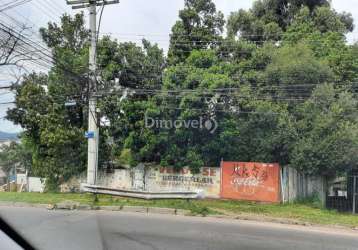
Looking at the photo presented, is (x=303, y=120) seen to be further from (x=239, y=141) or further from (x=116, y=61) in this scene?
(x=116, y=61)

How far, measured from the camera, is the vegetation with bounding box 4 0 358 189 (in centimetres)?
2059

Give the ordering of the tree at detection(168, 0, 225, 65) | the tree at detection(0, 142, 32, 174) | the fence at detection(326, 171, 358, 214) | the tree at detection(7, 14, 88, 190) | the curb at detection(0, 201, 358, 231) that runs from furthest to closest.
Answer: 1. the tree at detection(0, 142, 32, 174)
2. the tree at detection(168, 0, 225, 65)
3. the tree at detection(7, 14, 88, 190)
4. the fence at detection(326, 171, 358, 214)
5. the curb at detection(0, 201, 358, 231)

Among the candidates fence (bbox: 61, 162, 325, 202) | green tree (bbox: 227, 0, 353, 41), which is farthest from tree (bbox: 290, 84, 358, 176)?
green tree (bbox: 227, 0, 353, 41)

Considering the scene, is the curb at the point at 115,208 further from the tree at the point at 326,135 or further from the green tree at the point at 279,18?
the green tree at the point at 279,18

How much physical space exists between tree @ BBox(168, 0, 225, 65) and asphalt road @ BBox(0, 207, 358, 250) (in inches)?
553

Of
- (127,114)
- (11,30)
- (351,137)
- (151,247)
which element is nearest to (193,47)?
(127,114)

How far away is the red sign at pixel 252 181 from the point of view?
19.6 meters

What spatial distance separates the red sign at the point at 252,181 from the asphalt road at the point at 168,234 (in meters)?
6.59

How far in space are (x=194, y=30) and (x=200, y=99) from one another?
6.58 m

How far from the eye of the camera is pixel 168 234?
31.9 feet

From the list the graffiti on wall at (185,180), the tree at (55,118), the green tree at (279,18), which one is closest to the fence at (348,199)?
the graffiti on wall at (185,180)

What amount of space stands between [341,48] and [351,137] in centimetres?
891
